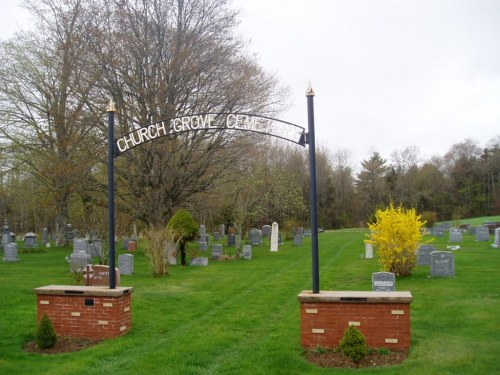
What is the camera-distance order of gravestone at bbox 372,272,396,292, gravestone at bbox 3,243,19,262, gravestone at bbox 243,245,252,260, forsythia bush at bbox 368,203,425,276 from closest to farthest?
gravestone at bbox 372,272,396,292, forsythia bush at bbox 368,203,425,276, gravestone at bbox 3,243,19,262, gravestone at bbox 243,245,252,260

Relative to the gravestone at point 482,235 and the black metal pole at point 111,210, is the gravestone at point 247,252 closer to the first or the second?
the gravestone at point 482,235

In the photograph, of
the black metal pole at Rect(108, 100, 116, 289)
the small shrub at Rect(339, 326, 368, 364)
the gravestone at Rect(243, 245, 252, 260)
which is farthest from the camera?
the gravestone at Rect(243, 245, 252, 260)

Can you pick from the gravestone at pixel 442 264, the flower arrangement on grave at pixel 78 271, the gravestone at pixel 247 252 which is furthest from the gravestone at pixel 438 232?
the flower arrangement on grave at pixel 78 271

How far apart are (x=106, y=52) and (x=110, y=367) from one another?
59.0 ft

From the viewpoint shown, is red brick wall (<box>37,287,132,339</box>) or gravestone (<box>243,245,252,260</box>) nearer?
red brick wall (<box>37,287,132,339</box>)

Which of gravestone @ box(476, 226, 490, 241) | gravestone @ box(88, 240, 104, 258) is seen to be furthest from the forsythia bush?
gravestone @ box(476, 226, 490, 241)

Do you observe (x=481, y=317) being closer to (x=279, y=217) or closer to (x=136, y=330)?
(x=136, y=330)

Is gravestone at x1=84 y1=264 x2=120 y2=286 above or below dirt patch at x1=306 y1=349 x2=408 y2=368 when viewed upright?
above

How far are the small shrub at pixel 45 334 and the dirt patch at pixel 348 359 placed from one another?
165 inches

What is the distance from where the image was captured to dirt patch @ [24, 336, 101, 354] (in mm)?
8748

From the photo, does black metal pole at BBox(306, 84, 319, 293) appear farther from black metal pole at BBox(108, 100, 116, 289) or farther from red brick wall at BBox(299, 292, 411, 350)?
black metal pole at BBox(108, 100, 116, 289)

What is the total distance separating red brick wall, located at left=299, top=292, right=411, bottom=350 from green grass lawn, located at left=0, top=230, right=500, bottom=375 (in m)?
0.35

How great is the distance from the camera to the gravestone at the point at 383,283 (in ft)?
38.3

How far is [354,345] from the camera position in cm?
743
